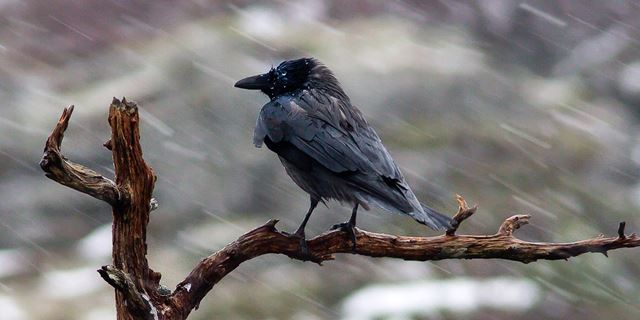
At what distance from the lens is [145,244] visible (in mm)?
4750

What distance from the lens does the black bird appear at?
17.6ft

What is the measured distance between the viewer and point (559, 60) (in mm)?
19047

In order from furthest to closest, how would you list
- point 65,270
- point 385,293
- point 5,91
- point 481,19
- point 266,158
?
point 481,19, point 5,91, point 266,158, point 65,270, point 385,293

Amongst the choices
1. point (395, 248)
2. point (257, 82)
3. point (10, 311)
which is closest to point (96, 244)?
point (10, 311)

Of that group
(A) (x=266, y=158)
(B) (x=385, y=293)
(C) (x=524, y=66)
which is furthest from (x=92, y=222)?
(C) (x=524, y=66)

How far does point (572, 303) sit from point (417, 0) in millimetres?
9210

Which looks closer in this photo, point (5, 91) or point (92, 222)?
point (92, 222)

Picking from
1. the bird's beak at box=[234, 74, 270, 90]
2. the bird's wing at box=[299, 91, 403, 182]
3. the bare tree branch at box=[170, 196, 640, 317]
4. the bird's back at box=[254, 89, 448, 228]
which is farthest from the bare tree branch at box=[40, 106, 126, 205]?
the bird's beak at box=[234, 74, 270, 90]

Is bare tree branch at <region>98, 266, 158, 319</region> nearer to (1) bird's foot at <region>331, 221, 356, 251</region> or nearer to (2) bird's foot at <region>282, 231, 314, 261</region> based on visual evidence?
(2) bird's foot at <region>282, 231, 314, 261</region>

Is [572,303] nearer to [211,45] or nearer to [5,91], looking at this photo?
[211,45]

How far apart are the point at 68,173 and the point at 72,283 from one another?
10284 mm

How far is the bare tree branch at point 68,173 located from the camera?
14.2ft

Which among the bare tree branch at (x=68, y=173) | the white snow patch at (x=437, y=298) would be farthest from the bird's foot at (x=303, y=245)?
the white snow patch at (x=437, y=298)

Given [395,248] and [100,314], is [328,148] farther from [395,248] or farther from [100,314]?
[100,314]
